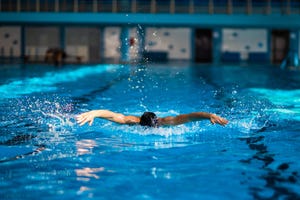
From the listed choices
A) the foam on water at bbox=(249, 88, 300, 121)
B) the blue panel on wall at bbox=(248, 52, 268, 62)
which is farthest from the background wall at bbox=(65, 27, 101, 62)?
the foam on water at bbox=(249, 88, 300, 121)

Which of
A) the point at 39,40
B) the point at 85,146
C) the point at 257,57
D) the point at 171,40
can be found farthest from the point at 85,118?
the point at 39,40

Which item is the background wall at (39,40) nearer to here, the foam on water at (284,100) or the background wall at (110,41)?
the background wall at (110,41)

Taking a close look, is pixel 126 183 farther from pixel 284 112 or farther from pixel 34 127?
Result: pixel 284 112

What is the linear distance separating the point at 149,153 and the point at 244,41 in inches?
960

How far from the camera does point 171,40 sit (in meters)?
28.5

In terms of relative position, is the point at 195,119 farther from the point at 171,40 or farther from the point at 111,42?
the point at 111,42

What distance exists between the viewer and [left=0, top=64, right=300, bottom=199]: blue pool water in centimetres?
366

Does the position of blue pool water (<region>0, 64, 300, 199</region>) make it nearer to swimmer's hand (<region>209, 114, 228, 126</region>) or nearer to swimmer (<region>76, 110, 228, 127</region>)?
swimmer (<region>76, 110, 228, 127</region>)

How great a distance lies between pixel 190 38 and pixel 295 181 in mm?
25215

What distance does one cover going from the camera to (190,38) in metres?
28.6

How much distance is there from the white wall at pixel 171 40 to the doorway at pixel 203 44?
4.69ft

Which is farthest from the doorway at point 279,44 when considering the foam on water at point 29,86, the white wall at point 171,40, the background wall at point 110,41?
the foam on water at point 29,86

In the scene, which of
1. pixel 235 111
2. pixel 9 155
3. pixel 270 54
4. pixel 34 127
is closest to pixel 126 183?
pixel 9 155

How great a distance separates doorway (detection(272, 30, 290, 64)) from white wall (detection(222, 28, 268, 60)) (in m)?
1.50
